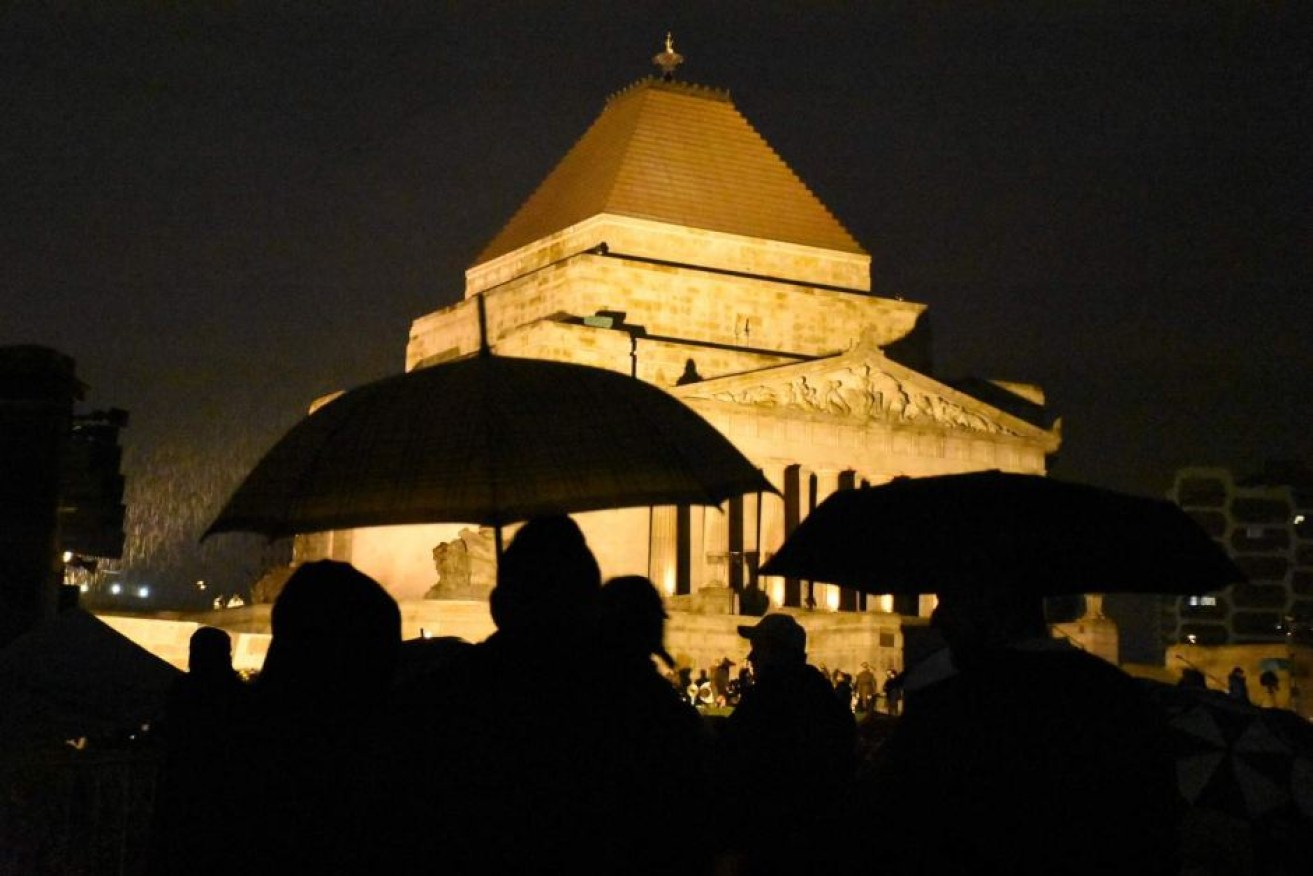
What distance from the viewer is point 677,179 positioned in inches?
1944

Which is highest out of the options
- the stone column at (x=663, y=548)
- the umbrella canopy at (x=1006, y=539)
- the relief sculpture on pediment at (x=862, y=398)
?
the relief sculpture on pediment at (x=862, y=398)

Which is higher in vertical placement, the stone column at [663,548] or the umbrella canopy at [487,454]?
the stone column at [663,548]

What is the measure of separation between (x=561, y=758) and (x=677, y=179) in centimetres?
4563

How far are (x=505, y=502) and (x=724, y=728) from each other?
1085mm

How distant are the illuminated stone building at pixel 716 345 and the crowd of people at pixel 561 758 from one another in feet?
93.9

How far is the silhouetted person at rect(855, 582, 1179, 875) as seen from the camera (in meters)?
4.61

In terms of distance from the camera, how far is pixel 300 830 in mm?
4629

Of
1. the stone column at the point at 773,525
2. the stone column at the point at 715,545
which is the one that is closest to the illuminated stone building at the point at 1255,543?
the stone column at the point at 773,525

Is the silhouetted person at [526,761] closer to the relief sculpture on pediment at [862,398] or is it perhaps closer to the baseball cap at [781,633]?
the baseball cap at [781,633]

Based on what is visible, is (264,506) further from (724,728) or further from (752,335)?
(752,335)

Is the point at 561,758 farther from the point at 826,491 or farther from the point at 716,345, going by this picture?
the point at 716,345

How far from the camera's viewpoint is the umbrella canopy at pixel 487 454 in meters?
6.76

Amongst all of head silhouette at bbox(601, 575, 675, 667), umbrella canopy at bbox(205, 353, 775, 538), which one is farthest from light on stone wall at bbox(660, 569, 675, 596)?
head silhouette at bbox(601, 575, 675, 667)

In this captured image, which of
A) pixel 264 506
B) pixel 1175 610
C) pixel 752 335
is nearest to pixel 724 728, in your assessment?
pixel 264 506
